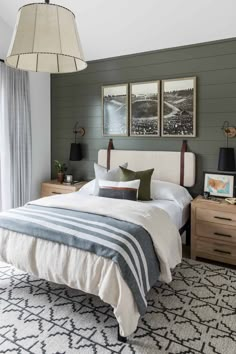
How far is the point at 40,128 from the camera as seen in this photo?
175 inches

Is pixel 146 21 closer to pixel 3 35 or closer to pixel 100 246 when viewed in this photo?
pixel 3 35

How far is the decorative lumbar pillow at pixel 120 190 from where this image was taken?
3.00 meters

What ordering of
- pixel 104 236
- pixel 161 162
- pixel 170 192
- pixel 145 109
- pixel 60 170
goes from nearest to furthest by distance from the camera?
pixel 104 236, pixel 170 192, pixel 161 162, pixel 145 109, pixel 60 170

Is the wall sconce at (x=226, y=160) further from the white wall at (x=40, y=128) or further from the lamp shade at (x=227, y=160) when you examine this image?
the white wall at (x=40, y=128)

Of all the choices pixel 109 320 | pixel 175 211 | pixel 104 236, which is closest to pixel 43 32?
pixel 104 236

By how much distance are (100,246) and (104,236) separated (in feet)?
0.34

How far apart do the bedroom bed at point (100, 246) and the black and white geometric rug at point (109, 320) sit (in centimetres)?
23

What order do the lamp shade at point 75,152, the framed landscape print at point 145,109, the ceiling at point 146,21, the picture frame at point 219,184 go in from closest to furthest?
1. the ceiling at point 146,21
2. the picture frame at point 219,184
3. the framed landscape print at point 145,109
4. the lamp shade at point 75,152

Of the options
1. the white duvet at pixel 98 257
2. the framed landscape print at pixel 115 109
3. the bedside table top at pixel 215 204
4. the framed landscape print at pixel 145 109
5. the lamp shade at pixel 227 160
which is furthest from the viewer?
the framed landscape print at pixel 115 109

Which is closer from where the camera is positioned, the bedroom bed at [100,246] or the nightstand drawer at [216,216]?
Answer: the bedroom bed at [100,246]

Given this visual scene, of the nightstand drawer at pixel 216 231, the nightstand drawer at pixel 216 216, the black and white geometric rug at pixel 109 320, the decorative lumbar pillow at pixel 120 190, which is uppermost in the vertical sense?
the decorative lumbar pillow at pixel 120 190

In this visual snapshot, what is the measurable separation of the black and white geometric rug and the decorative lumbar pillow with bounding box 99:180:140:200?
945 millimetres

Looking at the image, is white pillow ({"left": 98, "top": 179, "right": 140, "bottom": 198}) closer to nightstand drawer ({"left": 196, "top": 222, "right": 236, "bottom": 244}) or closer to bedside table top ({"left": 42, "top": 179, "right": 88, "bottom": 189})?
nightstand drawer ({"left": 196, "top": 222, "right": 236, "bottom": 244})

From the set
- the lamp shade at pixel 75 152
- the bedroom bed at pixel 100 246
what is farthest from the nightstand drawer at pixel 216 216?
the lamp shade at pixel 75 152
